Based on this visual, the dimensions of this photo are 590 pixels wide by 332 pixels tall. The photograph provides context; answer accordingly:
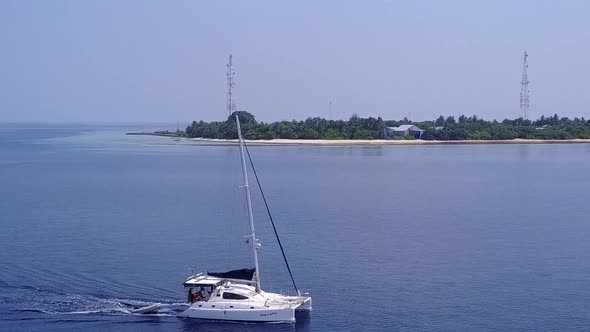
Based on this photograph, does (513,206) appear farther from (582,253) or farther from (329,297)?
(329,297)

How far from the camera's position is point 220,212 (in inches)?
1980

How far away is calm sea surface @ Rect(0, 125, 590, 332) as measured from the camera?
28016mm

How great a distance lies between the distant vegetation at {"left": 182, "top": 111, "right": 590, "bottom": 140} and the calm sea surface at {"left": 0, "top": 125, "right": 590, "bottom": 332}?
75186 mm

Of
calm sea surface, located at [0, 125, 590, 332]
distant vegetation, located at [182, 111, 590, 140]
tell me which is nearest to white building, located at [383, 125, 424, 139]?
distant vegetation, located at [182, 111, 590, 140]

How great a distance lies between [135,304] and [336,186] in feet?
130

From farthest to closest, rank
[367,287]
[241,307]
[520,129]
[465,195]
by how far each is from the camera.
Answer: [520,129] → [465,195] → [367,287] → [241,307]

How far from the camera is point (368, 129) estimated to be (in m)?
153

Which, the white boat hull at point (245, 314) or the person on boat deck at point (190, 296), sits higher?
the person on boat deck at point (190, 296)

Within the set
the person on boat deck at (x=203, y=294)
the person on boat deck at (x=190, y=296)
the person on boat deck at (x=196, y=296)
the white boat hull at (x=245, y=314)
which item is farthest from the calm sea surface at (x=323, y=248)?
the person on boat deck at (x=203, y=294)

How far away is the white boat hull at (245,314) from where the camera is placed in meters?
27.0

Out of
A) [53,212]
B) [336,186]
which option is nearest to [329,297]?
[53,212]

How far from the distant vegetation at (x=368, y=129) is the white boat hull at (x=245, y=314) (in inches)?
4471

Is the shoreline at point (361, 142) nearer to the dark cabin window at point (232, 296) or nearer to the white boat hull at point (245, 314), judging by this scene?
the dark cabin window at point (232, 296)

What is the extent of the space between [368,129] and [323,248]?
382 ft
